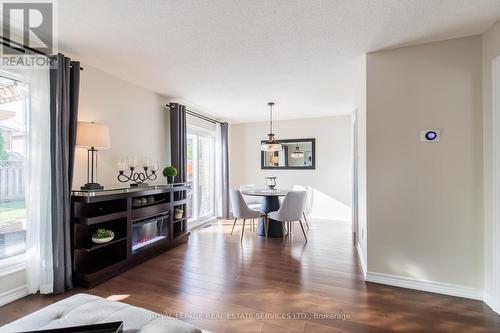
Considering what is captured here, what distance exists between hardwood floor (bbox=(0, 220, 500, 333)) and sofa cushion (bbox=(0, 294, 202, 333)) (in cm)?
76

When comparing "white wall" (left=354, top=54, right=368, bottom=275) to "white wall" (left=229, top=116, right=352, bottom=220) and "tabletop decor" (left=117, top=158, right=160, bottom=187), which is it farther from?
"tabletop decor" (left=117, top=158, right=160, bottom=187)

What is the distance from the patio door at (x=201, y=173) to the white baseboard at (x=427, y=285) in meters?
3.47

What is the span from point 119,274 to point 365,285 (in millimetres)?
2653

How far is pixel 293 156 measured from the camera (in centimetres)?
592

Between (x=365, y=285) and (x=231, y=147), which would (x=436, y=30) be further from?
(x=231, y=147)

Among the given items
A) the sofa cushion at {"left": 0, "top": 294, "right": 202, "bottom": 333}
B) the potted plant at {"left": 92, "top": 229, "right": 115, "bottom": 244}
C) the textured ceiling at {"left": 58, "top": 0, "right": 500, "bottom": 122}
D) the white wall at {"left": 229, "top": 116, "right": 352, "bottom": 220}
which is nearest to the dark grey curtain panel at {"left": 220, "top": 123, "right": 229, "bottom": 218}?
the white wall at {"left": 229, "top": 116, "right": 352, "bottom": 220}

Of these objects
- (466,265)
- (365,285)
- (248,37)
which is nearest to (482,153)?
(466,265)

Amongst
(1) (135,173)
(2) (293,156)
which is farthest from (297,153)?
(1) (135,173)

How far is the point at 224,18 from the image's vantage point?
6.41 ft

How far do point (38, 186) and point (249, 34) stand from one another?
8.02 feet

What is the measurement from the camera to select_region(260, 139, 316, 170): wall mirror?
5812 millimetres

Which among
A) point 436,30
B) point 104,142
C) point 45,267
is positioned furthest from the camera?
point 104,142

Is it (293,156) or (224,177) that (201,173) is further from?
(293,156)

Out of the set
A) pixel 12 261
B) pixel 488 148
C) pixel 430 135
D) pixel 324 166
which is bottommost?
pixel 12 261
